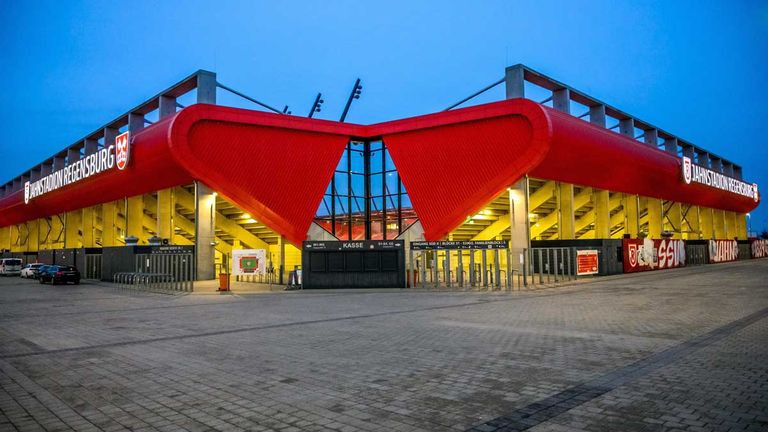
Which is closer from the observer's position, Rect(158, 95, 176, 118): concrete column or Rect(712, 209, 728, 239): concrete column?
Rect(158, 95, 176, 118): concrete column

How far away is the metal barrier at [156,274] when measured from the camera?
25992 mm

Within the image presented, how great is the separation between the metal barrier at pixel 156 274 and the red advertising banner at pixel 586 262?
21.2 m

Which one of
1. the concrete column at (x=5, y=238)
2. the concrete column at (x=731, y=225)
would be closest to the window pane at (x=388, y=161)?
the concrete column at (x=731, y=225)

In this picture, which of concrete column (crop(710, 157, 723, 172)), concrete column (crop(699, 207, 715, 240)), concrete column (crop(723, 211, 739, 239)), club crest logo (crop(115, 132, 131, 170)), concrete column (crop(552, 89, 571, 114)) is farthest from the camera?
concrete column (crop(723, 211, 739, 239))

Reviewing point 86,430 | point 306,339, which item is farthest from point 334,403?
point 306,339

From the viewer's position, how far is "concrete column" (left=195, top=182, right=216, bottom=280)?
33125 millimetres

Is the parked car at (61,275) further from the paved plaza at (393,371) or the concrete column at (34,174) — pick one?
the concrete column at (34,174)

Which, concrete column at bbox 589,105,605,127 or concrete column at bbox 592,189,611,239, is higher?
concrete column at bbox 589,105,605,127

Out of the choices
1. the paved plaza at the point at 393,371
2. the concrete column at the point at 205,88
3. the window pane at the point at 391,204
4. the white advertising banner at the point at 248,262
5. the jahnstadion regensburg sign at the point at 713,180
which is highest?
the concrete column at the point at 205,88

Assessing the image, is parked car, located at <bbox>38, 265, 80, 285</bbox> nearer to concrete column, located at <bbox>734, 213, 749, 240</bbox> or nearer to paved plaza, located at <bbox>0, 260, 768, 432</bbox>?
paved plaza, located at <bbox>0, 260, 768, 432</bbox>

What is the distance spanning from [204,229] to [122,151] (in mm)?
9216

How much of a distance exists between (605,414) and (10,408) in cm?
640

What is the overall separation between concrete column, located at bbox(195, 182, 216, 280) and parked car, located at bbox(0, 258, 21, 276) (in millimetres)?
24117

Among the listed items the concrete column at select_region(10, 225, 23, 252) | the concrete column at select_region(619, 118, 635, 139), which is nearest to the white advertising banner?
the concrete column at select_region(619, 118, 635, 139)
